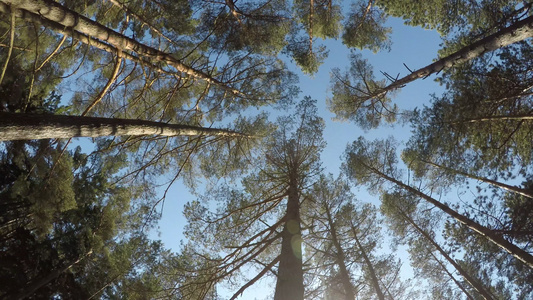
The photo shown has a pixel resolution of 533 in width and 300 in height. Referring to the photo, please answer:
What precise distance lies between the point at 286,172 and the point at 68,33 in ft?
21.1

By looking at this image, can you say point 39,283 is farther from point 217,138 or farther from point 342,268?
point 342,268

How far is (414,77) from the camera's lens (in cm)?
609

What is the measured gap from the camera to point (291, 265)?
6.07m

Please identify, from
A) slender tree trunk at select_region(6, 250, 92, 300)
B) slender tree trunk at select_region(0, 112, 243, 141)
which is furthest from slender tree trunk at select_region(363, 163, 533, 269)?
slender tree trunk at select_region(6, 250, 92, 300)

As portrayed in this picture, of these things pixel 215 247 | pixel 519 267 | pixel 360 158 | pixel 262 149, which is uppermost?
pixel 360 158

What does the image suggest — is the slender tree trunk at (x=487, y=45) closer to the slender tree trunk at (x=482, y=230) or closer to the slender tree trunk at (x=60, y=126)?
the slender tree trunk at (x=482, y=230)

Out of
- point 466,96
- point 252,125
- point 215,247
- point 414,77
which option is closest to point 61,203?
point 215,247

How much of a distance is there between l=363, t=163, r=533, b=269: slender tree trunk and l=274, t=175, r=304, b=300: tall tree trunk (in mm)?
3887

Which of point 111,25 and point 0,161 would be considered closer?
point 0,161

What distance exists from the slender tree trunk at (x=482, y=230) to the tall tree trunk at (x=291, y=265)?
3887 mm

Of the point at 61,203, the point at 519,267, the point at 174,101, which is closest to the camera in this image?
the point at 61,203

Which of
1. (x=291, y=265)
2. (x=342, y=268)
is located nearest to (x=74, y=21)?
(x=291, y=265)

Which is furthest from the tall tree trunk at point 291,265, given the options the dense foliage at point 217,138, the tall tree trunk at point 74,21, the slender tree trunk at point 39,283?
the tall tree trunk at point 74,21

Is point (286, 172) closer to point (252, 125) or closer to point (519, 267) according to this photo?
point (252, 125)
